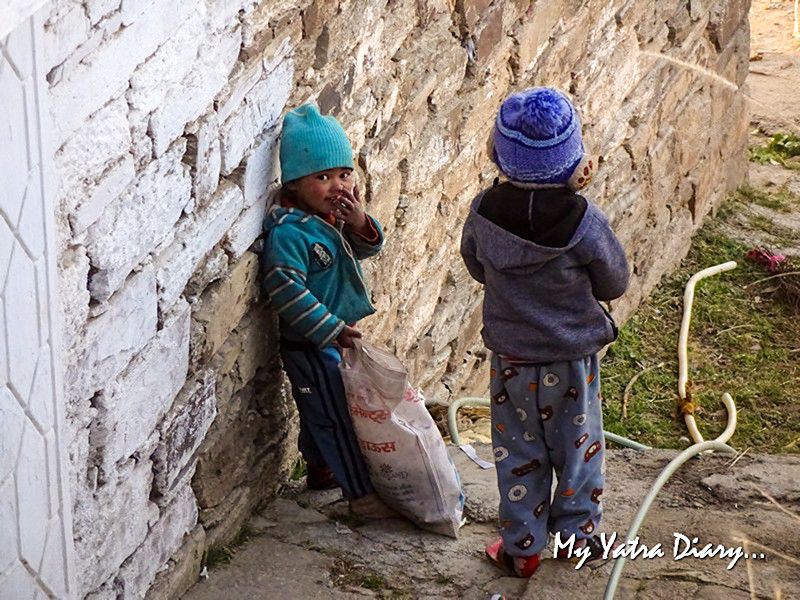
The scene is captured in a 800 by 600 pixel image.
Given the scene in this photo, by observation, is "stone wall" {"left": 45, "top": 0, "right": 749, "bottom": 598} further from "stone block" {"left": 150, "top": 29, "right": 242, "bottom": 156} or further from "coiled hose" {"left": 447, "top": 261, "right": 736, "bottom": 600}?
"coiled hose" {"left": 447, "top": 261, "right": 736, "bottom": 600}

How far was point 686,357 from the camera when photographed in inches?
236

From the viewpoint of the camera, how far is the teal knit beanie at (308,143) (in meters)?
3.26

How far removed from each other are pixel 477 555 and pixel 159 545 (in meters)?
0.92

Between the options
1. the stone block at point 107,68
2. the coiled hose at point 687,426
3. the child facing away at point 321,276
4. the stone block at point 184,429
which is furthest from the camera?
the coiled hose at point 687,426

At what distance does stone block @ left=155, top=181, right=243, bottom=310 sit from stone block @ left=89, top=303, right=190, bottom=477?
72mm

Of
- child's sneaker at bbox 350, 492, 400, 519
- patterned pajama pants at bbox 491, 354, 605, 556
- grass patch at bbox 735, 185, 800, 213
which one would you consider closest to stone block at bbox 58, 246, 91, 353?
patterned pajama pants at bbox 491, 354, 605, 556

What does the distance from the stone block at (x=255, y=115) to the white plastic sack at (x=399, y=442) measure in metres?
0.60

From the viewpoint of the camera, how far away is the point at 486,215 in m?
3.13

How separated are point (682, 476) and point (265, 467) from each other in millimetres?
1296

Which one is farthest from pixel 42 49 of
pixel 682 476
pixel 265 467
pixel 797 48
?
pixel 797 48

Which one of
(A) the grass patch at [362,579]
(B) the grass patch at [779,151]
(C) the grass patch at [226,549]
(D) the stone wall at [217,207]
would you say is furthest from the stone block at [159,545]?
(B) the grass patch at [779,151]

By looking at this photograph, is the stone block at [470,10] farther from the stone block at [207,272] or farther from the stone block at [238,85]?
the stone block at [207,272]

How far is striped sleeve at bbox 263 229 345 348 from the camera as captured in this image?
330 centimetres

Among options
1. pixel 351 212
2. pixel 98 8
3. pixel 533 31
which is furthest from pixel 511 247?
pixel 533 31
